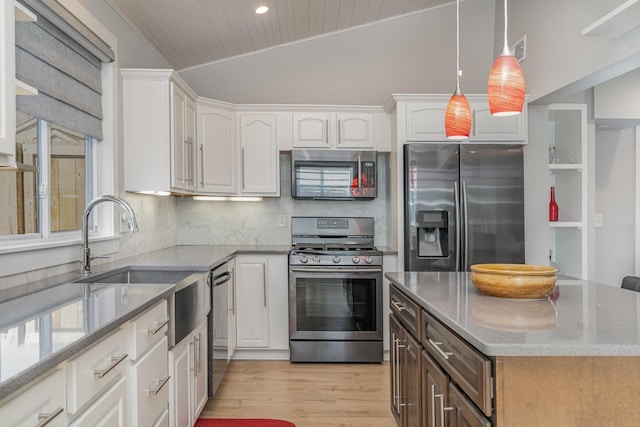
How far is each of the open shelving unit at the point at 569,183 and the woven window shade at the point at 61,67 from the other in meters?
3.63

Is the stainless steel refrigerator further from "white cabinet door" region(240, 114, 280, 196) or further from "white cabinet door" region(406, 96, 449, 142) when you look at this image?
"white cabinet door" region(240, 114, 280, 196)

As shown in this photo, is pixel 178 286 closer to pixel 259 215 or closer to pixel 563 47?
pixel 259 215

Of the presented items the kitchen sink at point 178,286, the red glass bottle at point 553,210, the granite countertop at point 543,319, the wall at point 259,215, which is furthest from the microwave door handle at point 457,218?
the kitchen sink at point 178,286

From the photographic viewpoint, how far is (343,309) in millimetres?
3615

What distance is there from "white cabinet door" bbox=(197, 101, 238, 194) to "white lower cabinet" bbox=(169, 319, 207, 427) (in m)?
1.47

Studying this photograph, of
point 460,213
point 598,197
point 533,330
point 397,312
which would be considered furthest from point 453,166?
point 533,330

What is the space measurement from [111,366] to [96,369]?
0.28 ft

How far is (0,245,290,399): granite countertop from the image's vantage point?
942 mm

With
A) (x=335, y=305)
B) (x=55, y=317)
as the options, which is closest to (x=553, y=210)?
(x=335, y=305)

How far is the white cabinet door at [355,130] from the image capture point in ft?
12.8

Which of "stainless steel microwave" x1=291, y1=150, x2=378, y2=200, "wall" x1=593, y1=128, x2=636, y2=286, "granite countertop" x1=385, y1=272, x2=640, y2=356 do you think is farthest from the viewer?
"wall" x1=593, y1=128, x2=636, y2=286

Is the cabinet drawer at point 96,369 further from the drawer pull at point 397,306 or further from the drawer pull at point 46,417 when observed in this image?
the drawer pull at point 397,306

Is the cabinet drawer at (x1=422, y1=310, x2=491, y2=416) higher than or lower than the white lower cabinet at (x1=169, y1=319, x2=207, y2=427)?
higher

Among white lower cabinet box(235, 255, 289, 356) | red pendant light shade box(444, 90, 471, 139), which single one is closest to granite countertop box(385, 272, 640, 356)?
red pendant light shade box(444, 90, 471, 139)
